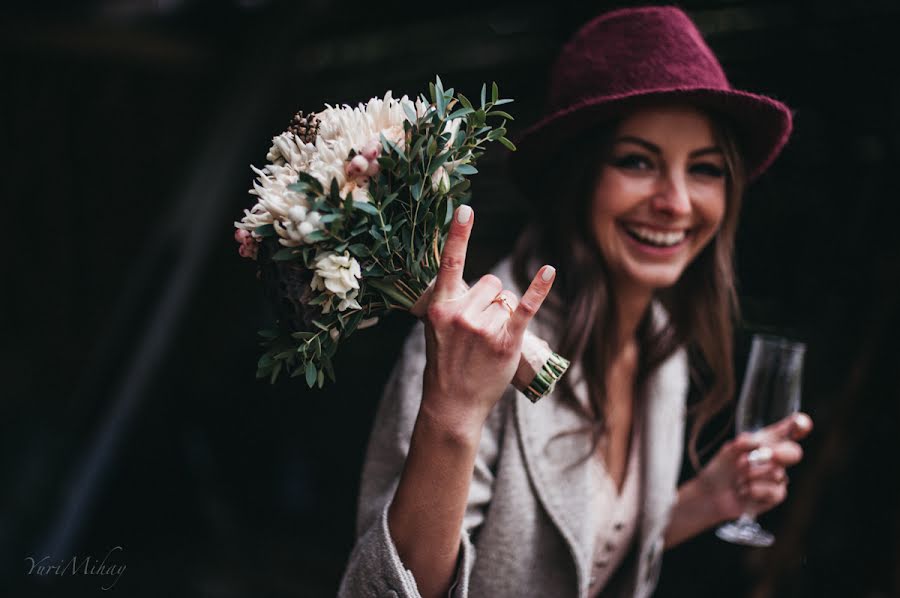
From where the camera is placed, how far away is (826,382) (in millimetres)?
2639

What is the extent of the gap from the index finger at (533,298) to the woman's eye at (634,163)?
0.58 m

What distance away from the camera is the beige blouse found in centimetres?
171

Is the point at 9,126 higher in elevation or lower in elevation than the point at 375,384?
higher

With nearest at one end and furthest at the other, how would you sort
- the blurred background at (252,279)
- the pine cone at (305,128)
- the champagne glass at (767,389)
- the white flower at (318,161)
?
the white flower at (318,161) < the pine cone at (305,128) < the champagne glass at (767,389) < the blurred background at (252,279)

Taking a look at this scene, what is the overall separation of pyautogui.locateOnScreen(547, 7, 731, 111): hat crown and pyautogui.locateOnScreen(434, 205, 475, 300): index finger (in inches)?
22.8

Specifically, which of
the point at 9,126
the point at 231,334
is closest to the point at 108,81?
the point at 9,126

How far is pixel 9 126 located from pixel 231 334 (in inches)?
76.1

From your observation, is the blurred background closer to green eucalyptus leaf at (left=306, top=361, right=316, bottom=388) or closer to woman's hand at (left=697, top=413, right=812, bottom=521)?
woman's hand at (left=697, top=413, right=812, bottom=521)

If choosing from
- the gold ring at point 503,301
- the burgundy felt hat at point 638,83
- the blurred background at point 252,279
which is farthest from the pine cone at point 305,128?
A: the blurred background at point 252,279

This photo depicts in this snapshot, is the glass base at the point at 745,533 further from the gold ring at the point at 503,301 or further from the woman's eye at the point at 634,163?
the gold ring at the point at 503,301

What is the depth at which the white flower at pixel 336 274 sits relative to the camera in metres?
1.02

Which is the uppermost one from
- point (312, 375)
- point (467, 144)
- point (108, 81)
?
point (108, 81)

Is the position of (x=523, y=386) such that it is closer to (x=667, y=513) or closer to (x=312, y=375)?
(x=312, y=375)

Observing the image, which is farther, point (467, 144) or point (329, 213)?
point (467, 144)
